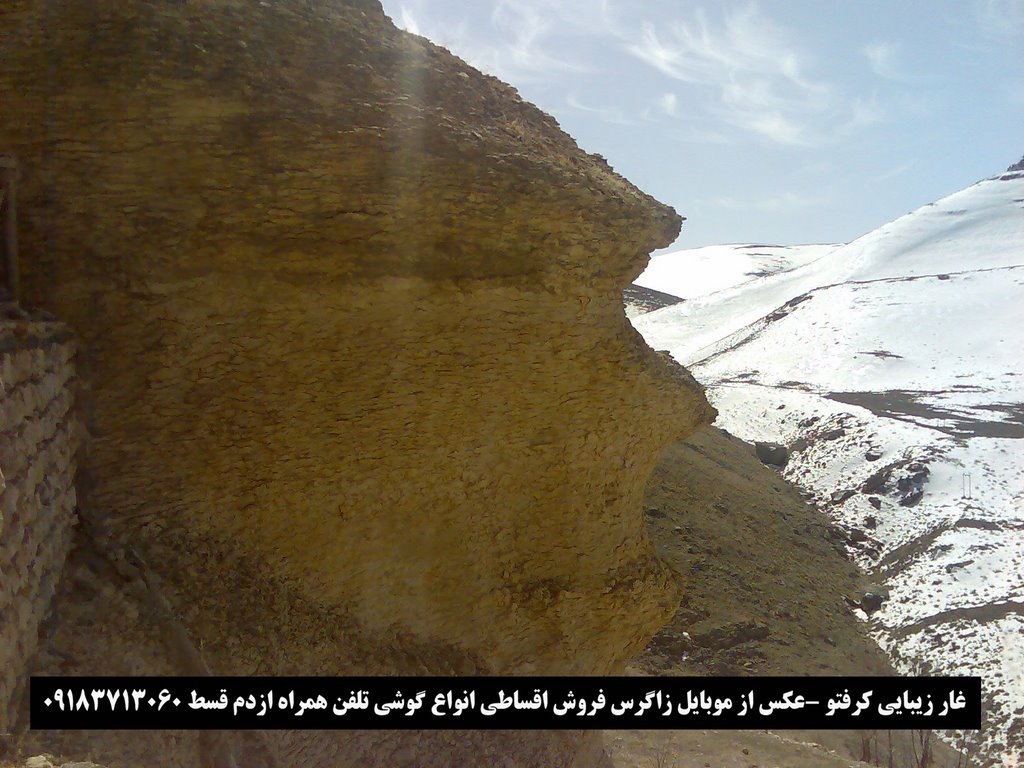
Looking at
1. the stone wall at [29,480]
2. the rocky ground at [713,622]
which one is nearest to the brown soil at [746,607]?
the rocky ground at [713,622]

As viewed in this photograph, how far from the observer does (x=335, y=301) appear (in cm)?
574

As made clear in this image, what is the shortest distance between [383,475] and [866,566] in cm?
2329

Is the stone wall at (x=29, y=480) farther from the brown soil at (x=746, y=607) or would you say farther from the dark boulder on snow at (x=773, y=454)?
the dark boulder on snow at (x=773, y=454)

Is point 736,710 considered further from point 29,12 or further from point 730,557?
point 730,557

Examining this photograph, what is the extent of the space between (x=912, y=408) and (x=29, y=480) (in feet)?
115

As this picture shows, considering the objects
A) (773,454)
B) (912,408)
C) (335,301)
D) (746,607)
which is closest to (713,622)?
(746,607)

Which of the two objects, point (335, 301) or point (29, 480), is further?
point (335, 301)

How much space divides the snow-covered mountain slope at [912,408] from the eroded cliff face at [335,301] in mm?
16009

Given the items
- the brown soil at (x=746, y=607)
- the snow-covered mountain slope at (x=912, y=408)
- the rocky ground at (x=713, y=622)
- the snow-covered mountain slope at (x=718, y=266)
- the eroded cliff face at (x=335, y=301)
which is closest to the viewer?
the rocky ground at (x=713, y=622)

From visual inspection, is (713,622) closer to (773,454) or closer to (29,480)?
(773,454)

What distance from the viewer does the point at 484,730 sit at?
734 centimetres

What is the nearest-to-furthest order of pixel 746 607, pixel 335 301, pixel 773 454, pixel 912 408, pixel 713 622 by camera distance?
1. pixel 335 301
2. pixel 713 622
3. pixel 746 607
4. pixel 773 454
5. pixel 912 408

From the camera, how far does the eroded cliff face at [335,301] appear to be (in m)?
4.95

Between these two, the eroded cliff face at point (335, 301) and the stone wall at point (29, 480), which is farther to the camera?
the eroded cliff face at point (335, 301)
